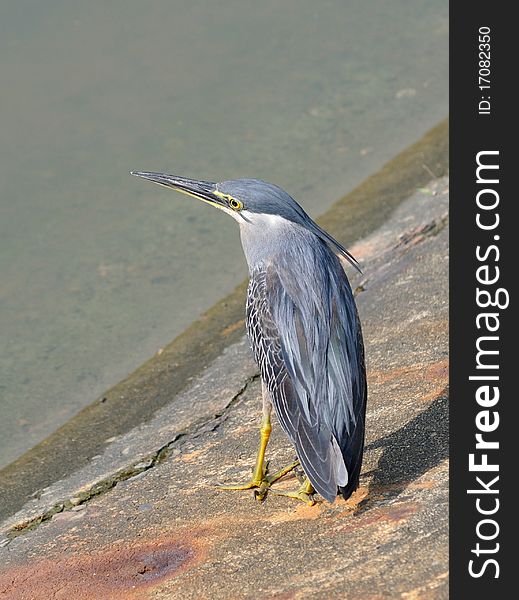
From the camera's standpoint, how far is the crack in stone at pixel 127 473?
6035 millimetres

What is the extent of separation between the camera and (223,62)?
38.7 ft

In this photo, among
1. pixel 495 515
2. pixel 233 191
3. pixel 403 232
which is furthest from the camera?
pixel 403 232

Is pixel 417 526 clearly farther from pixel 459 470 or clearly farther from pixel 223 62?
pixel 223 62

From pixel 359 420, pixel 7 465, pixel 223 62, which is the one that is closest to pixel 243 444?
pixel 359 420

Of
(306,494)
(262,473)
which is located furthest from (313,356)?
(262,473)

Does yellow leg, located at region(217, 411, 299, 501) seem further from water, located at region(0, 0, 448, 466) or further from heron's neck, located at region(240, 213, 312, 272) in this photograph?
water, located at region(0, 0, 448, 466)

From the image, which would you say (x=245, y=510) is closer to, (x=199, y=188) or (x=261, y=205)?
(x=261, y=205)

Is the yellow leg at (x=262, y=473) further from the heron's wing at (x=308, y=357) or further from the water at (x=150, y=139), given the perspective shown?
the water at (x=150, y=139)

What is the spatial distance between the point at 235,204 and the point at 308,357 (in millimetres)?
974

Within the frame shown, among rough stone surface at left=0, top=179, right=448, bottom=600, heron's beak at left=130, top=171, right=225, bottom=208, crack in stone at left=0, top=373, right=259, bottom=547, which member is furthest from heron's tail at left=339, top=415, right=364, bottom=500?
crack in stone at left=0, top=373, right=259, bottom=547

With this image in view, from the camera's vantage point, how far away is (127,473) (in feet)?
20.7

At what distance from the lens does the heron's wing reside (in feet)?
16.6

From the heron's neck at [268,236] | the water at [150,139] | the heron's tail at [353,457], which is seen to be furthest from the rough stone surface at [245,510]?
the water at [150,139]

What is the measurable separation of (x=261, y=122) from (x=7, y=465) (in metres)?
5.00
